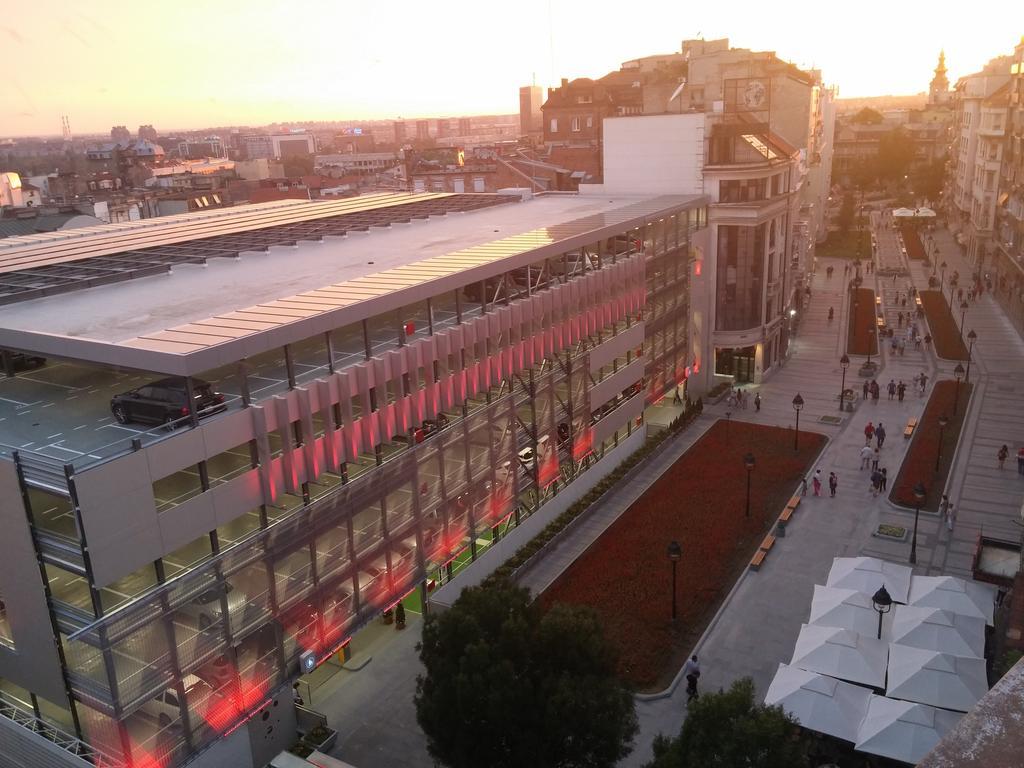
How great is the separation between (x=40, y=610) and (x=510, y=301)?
16.8m

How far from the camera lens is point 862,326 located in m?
58.7

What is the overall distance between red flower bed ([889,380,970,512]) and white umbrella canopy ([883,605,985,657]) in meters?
10.5

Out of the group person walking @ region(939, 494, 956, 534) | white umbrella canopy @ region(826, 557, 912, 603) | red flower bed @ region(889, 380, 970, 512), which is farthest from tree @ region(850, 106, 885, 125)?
white umbrella canopy @ region(826, 557, 912, 603)

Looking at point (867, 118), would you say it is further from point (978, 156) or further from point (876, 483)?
point (876, 483)

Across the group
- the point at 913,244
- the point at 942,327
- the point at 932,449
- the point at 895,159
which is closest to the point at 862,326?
the point at 942,327

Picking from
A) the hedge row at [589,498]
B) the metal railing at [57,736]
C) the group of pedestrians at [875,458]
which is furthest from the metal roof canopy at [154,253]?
the group of pedestrians at [875,458]

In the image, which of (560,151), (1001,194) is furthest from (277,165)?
(1001,194)

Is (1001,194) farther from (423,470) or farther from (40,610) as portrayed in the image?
(40,610)

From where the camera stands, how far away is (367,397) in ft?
70.4

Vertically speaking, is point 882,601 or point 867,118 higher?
point 867,118

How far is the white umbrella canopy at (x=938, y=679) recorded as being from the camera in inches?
735

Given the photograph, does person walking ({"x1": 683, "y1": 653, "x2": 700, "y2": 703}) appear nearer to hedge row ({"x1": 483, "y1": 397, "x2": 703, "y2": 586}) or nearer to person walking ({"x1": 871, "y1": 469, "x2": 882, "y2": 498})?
hedge row ({"x1": 483, "y1": 397, "x2": 703, "y2": 586})

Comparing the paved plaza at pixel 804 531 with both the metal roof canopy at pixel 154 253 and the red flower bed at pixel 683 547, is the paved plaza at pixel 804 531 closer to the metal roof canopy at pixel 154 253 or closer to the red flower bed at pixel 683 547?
the red flower bed at pixel 683 547

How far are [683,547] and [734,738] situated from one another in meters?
14.6
